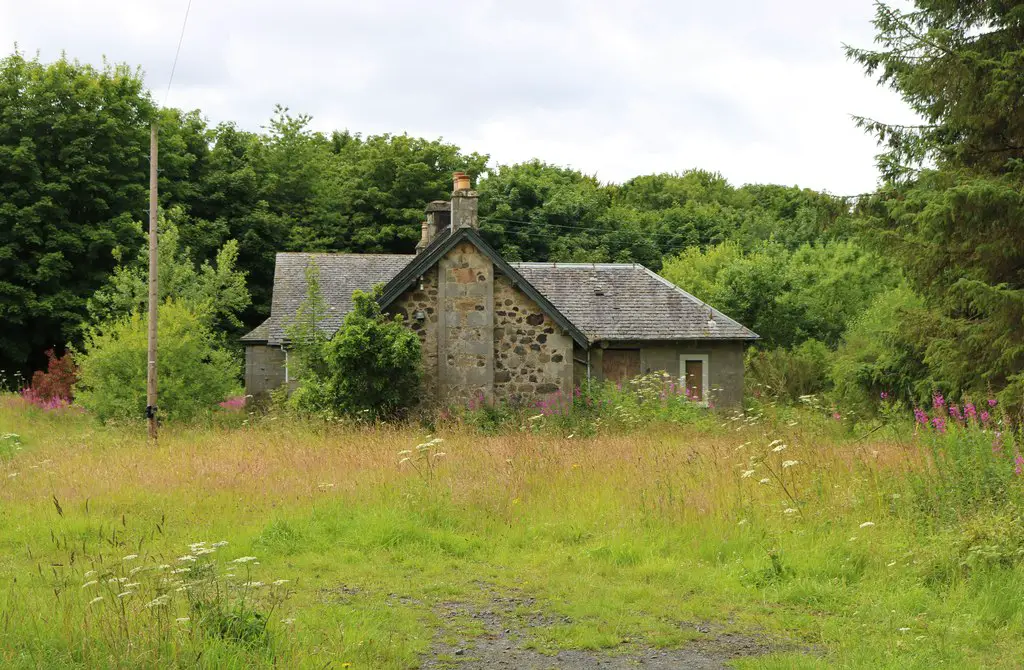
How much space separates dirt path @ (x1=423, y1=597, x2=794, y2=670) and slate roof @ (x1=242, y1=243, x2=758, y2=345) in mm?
17385

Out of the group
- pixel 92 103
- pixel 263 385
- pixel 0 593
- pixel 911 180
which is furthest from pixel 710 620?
pixel 92 103

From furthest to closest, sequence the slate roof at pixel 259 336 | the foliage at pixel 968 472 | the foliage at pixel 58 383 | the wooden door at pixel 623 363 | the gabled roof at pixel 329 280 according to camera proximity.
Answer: the slate roof at pixel 259 336, the foliage at pixel 58 383, the gabled roof at pixel 329 280, the wooden door at pixel 623 363, the foliage at pixel 968 472

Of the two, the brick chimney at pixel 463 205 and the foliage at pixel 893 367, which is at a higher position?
the brick chimney at pixel 463 205

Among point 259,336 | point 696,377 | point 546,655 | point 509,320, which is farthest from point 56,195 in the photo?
point 546,655

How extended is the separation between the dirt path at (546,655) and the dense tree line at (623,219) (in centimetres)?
747

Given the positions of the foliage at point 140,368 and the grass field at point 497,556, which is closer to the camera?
the grass field at point 497,556

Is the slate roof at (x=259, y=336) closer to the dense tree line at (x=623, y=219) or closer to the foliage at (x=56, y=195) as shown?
the dense tree line at (x=623, y=219)

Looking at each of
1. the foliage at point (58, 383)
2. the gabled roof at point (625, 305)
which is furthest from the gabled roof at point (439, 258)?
the foliage at point (58, 383)

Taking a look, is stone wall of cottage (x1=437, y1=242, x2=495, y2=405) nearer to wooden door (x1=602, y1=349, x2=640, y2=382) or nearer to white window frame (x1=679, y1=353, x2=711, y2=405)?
wooden door (x1=602, y1=349, x2=640, y2=382)

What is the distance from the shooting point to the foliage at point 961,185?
488 inches

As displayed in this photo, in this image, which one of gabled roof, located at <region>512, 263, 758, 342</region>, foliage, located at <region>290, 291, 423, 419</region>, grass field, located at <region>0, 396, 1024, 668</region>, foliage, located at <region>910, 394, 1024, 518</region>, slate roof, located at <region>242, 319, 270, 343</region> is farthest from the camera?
slate roof, located at <region>242, 319, 270, 343</region>

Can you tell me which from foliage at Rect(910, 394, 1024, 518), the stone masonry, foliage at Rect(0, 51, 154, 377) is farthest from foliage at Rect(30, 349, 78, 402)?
foliage at Rect(910, 394, 1024, 518)

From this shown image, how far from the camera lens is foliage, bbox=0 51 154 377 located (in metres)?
35.2

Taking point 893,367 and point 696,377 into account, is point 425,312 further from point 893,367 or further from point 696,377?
point 893,367
